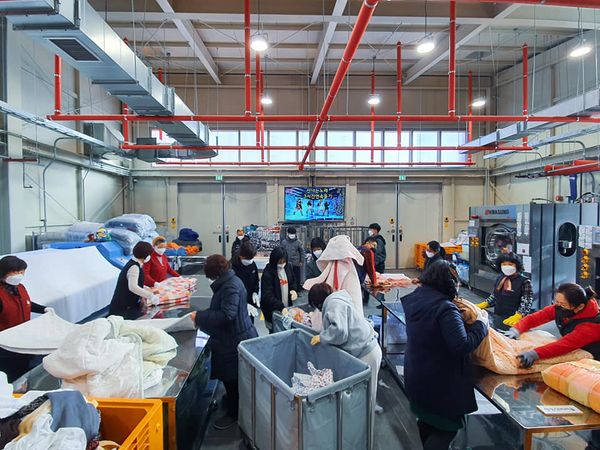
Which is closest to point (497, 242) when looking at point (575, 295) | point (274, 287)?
point (575, 295)

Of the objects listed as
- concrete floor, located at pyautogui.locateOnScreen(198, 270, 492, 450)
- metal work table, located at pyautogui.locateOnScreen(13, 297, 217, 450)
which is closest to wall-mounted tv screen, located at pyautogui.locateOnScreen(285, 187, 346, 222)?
concrete floor, located at pyautogui.locateOnScreen(198, 270, 492, 450)

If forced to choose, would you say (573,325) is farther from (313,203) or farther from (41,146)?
(41,146)

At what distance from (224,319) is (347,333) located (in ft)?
2.76

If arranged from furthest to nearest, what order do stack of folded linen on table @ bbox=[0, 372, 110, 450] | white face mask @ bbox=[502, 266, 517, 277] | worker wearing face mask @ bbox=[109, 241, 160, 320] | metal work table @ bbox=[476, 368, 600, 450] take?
white face mask @ bbox=[502, 266, 517, 277] → worker wearing face mask @ bbox=[109, 241, 160, 320] → metal work table @ bbox=[476, 368, 600, 450] → stack of folded linen on table @ bbox=[0, 372, 110, 450]

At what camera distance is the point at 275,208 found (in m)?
9.16

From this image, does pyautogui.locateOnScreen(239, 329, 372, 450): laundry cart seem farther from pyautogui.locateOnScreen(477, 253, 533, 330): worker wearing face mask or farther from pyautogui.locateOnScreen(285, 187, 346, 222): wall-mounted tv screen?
pyautogui.locateOnScreen(285, 187, 346, 222): wall-mounted tv screen

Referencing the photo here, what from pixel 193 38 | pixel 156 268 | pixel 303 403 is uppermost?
pixel 193 38

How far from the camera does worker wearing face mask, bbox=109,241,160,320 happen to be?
3.00 metres

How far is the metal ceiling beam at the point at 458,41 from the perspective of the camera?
4.75 meters

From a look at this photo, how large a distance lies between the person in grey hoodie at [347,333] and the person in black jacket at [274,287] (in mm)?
1116

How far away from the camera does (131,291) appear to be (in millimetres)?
3031

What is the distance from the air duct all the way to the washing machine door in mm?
5748

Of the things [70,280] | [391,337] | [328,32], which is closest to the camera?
[391,337]

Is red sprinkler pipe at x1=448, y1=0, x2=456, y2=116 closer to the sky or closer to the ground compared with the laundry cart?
closer to the sky
